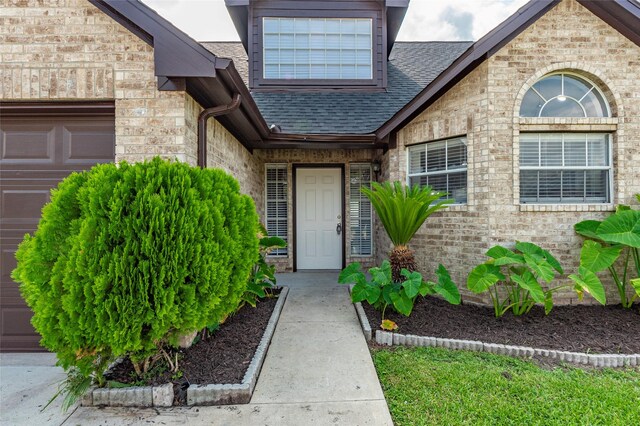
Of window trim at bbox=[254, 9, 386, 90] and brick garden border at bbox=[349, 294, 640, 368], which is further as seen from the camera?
window trim at bbox=[254, 9, 386, 90]

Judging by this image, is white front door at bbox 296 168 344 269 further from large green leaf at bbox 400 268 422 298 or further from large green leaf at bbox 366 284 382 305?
large green leaf at bbox 400 268 422 298

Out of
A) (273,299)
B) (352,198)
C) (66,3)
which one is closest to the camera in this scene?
(66,3)

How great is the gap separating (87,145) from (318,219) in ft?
15.2

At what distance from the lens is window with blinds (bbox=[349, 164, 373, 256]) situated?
727 centimetres

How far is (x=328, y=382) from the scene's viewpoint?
288 cm

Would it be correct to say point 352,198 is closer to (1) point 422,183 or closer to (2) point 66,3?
(1) point 422,183

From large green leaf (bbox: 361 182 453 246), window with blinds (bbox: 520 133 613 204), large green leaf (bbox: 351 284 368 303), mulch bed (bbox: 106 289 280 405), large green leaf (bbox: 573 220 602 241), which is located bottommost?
mulch bed (bbox: 106 289 280 405)

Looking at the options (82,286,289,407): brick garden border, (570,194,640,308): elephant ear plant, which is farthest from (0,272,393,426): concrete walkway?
(570,194,640,308): elephant ear plant

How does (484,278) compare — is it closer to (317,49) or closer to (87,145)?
(87,145)

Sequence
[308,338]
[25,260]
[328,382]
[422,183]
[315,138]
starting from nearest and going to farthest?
[25,260]
[328,382]
[308,338]
[422,183]
[315,138]

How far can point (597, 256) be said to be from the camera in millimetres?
4031

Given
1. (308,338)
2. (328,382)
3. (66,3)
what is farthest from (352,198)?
(66,3)

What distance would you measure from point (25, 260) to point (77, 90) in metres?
1.98

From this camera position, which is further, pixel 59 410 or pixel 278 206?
pixel 278 206
